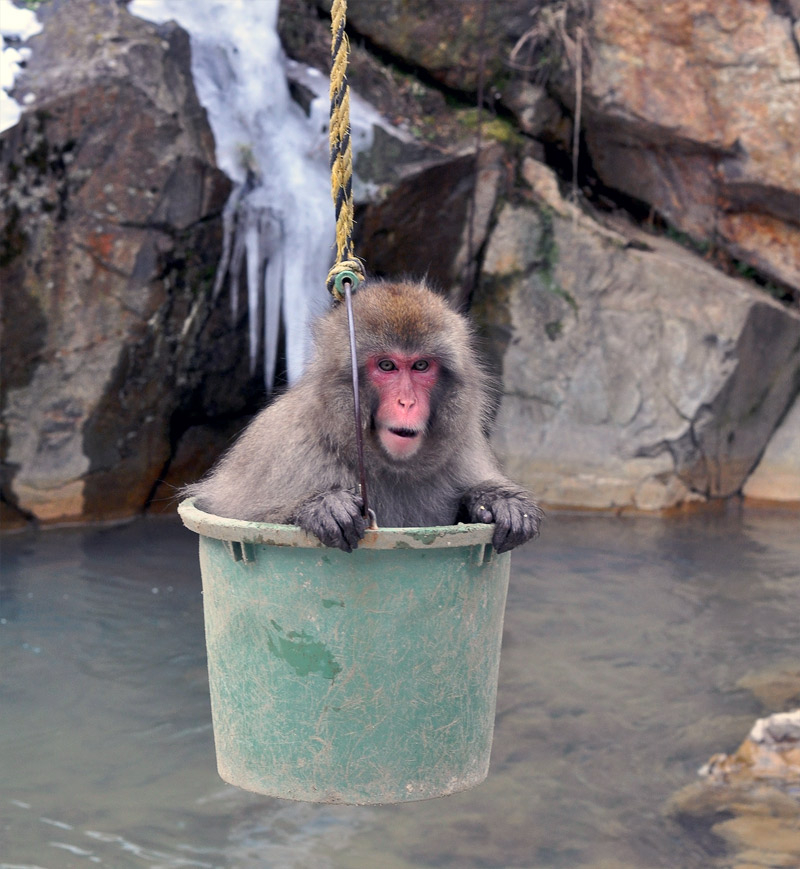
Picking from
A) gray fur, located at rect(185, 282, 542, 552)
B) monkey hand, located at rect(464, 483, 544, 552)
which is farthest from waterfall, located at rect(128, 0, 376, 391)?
monkey hand, located at rect(464, 483, 544, 552)

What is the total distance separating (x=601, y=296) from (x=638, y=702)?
152 inches

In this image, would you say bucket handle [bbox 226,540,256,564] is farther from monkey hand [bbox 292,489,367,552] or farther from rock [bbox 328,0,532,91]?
rock [bbox 328,0,532,91]

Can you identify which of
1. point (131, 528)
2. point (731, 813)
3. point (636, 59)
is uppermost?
point (636, 59)

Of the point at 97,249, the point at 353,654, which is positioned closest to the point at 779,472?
the point at 97,249

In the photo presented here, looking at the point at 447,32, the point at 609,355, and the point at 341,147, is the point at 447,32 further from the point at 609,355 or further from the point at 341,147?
the point at 341,147

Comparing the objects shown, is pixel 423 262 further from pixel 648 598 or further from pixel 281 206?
pixel 648 598

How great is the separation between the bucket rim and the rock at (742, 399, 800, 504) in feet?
22.5

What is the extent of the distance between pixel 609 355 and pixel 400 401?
6.03m

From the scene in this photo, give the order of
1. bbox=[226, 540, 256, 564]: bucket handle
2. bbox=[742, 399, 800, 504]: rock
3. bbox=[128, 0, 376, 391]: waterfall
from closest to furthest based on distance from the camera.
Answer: bbox=[226, 540, 256, 564]: bucket handle < bbox=[128, 0, 376, 391]: waterfall < bbox=[742, 399, 800, 504]: rock

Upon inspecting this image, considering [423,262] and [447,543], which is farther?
[423,262]

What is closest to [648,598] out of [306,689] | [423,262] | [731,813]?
[731,813]

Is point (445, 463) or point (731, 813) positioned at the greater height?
point (445, 463)

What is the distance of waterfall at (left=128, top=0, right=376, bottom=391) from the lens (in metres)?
7.59

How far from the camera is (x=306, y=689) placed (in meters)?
2.32
